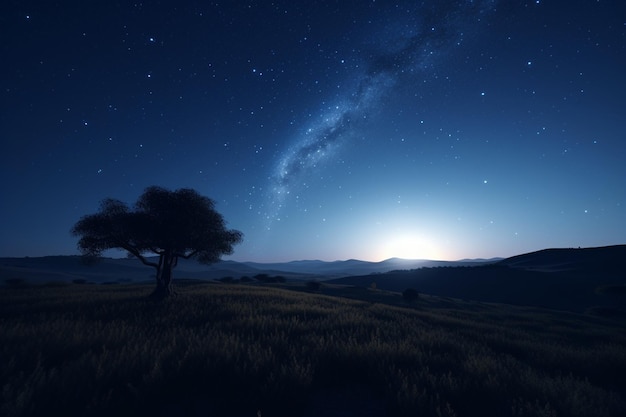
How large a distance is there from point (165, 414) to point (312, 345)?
127 inches

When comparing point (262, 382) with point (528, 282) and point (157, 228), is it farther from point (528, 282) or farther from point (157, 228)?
point (528, 282)

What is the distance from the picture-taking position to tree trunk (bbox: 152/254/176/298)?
15648 mm

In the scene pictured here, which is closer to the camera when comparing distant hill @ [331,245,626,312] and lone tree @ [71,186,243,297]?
lone tree @ [71,186,243,297]

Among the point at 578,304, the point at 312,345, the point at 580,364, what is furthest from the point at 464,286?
the point at 312,345

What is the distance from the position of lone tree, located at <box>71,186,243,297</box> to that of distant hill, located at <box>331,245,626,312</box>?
50076 millimetres

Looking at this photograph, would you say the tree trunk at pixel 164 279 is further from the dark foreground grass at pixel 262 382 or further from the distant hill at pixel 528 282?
the distant hill at pixel 528 282

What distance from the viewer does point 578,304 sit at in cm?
4469

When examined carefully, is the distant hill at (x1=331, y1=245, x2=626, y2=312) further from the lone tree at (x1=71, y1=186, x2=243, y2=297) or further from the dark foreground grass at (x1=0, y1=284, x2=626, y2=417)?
the dark foreground grass at (x1=0, y1=284, x2=626, y2=417)

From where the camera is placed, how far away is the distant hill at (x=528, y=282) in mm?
46812

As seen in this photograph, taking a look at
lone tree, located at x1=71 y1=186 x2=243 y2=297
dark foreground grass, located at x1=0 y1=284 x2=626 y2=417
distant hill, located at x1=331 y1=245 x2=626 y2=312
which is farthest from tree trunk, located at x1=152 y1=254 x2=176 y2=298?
distant hill, located at x1=331 y1=245 x2=626 y2=312

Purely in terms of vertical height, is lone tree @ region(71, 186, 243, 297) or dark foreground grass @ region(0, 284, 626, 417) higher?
lone tree @ region(71, 186, 243, 297)

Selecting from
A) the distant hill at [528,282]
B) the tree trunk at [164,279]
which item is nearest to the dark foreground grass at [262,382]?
the tree trunk at [164,279]

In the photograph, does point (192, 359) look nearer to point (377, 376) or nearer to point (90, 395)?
point (90, 395)

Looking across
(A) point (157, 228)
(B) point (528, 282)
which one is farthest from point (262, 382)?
(B) point (528, 282)
